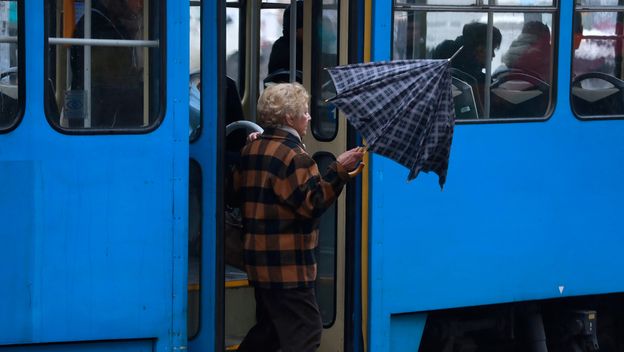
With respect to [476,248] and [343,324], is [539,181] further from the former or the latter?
[343,324]

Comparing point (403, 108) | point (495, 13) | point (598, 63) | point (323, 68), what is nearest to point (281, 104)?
point (403, 108)

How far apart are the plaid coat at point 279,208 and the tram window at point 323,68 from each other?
0.76 metres

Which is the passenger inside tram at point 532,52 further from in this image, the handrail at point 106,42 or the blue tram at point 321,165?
the handrail at point 106,42

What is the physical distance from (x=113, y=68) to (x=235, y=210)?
3.92ft

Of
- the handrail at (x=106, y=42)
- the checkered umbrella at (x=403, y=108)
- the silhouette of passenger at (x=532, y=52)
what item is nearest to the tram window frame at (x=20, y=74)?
the handrail at (x=106, y=42)

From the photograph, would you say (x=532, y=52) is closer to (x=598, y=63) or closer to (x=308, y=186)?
(x=598, y=63)

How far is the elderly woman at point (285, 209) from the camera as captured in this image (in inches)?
207

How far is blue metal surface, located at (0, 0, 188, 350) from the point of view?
505 centimetres

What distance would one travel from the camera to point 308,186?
5.24 m

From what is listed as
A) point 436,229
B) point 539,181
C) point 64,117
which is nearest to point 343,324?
point 436,229

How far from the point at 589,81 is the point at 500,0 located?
2.48 ft

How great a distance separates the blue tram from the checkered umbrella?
1.57ft

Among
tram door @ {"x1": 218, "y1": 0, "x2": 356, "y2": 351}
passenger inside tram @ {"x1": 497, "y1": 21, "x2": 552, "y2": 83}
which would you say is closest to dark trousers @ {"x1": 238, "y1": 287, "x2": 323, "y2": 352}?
tram door @ {"x1": 218, "y1": 0, "x2": 356, "y2": 351}

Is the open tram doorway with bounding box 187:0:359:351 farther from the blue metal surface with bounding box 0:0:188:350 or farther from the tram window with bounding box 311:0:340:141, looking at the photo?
the blue metal surface with bounding box 0:0:188:350
